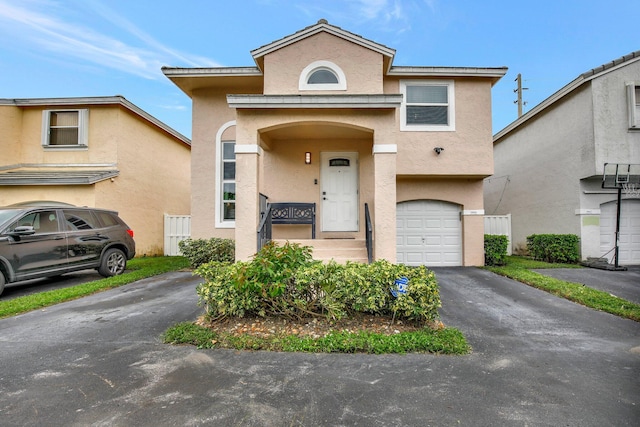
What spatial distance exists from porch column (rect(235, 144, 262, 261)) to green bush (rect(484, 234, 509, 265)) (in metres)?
7.34

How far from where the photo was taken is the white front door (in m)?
8.77

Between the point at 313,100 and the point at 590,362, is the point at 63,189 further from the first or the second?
the point at 590,362

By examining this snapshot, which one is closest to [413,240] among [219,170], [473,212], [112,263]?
[473,212]

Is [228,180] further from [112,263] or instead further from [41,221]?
[41,221]

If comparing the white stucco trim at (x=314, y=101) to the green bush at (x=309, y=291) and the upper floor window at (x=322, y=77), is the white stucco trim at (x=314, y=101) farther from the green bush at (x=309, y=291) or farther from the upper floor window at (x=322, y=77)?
the green bush at (x=309, y=291)

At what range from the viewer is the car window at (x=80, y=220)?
6.88 meters

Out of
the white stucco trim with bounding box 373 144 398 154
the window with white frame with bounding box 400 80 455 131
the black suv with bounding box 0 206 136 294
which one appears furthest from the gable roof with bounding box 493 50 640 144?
the black suv with bounding box 0 206 136 294

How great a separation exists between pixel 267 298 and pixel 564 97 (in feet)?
40.6

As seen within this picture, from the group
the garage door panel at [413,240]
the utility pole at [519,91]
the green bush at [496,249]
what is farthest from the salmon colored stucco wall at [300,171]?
the utility pole at [519,91]

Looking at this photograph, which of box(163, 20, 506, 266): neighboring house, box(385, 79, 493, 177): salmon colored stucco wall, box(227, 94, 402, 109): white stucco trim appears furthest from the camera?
box(385, 79, 493, 177): salmon colored stucco wall

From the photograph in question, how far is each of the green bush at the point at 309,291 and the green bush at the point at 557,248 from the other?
27.9 ft

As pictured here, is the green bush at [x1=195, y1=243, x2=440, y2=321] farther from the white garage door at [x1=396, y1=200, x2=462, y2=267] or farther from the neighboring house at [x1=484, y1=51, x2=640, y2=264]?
the neighboring house at [x1=484, y1=51, x2=640, y2=264]

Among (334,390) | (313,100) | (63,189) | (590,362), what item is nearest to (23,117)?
(63,189)

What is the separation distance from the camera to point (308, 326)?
13.3ft
